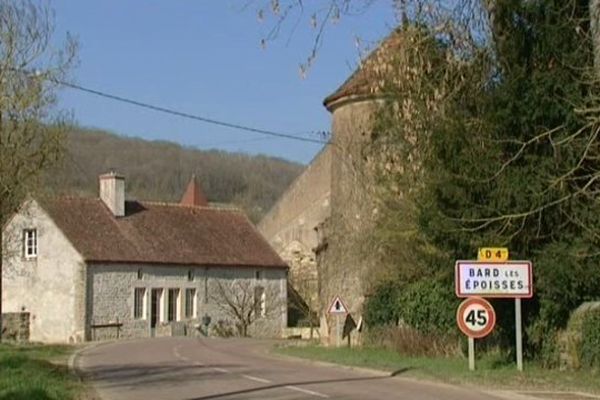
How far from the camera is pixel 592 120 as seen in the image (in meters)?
17.6

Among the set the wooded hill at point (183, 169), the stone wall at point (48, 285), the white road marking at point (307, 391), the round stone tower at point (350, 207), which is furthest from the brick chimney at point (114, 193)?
the wooded hill at point (183, 169)

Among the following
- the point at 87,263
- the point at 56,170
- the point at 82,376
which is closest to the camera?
the point at 82,376

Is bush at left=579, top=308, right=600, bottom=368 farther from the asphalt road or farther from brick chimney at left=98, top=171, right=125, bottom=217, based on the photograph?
brick chimney at left=98, top=171, right=125, bottom=217

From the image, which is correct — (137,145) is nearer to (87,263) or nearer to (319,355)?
(87,263)

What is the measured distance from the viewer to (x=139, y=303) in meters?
56.8

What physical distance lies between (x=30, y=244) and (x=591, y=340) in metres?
38.5

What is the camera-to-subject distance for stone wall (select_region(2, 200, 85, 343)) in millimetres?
53781

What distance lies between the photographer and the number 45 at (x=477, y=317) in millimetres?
24141

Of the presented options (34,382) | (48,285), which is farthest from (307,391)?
(48,285)

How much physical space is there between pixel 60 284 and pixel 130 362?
82.2 ft

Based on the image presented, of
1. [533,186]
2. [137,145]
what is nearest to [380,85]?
[533,186]

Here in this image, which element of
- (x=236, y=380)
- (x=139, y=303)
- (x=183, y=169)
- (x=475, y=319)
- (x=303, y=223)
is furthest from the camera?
(x=183, y=169)

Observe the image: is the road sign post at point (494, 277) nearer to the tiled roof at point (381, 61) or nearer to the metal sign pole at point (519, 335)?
the metal sign pole at point (519, 335)

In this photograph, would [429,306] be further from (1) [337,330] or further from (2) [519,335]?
(1) [337,330]
